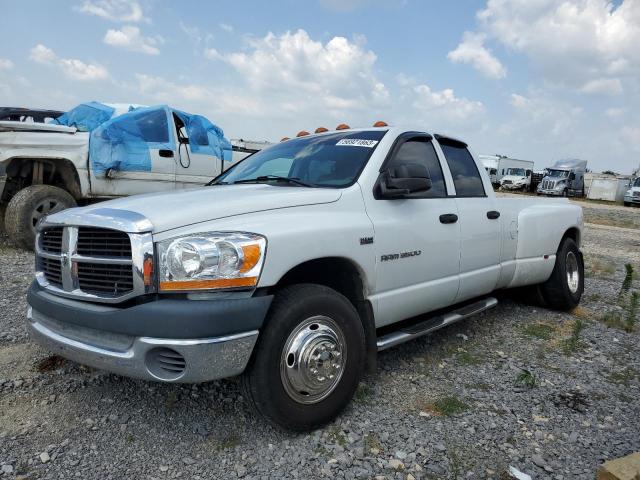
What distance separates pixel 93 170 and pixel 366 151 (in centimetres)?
505

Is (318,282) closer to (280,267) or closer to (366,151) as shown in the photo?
(280,267)

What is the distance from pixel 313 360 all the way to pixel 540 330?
9.79 ft

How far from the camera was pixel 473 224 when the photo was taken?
3951 millimetres

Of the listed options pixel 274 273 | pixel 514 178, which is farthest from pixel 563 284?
pixel 514 178

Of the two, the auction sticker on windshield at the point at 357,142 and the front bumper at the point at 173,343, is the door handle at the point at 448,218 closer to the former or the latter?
the auction sticker on windshield at the point at 357,142

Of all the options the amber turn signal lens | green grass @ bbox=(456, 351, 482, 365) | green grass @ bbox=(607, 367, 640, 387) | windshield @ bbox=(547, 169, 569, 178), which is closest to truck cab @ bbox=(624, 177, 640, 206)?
windshield @ bbox=(547, 169, 569, 178)

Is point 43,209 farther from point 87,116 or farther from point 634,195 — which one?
point 634,195

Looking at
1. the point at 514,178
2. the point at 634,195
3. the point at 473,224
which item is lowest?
the point at 634,195

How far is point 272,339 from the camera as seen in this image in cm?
244

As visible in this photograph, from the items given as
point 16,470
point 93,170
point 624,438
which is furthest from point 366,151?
point 93,170

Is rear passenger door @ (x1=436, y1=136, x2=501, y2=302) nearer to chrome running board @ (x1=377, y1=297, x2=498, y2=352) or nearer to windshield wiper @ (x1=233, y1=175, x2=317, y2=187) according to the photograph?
chrome running board @ (x1=377, y1=297, x2=498, y2=352)

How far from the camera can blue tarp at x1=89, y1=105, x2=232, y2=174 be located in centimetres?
708

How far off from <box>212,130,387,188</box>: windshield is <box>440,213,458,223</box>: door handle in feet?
2.35

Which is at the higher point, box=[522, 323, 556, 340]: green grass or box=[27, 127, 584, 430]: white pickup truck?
box=[27, 127, 584, 430]: white pickup truck
